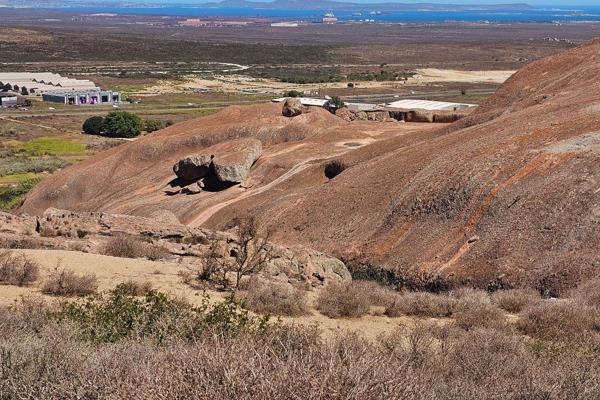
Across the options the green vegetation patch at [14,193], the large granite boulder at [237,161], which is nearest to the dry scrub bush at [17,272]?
the large granite boulder at [237,161]

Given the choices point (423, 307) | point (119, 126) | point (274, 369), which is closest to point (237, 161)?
point (423, 307)

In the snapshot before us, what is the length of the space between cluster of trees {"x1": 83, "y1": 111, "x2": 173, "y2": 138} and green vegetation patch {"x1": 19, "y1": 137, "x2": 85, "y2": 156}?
5383mm

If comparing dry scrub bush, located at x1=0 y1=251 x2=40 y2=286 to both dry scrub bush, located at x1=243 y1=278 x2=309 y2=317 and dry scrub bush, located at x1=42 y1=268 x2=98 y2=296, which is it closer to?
dry scrub bush, located at x1=42 y1=268 x2=98 y2=296

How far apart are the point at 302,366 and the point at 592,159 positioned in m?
13.7

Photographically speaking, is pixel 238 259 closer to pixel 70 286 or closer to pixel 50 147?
pixel 70 286

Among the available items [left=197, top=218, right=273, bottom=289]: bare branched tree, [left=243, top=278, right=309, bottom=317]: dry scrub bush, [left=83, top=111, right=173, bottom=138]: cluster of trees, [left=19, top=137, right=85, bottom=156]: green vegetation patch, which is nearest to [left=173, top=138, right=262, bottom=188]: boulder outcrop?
[left=197, top=218, right=273, bottom=289]: bare branched tree

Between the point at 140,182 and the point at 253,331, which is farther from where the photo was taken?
the point at 140,182

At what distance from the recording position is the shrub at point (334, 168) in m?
27.8

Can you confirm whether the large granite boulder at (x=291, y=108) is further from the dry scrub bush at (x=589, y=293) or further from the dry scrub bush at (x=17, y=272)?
the dry scrub bush at (x=589, y=293)

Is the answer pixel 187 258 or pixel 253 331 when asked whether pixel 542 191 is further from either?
pixel 253 331

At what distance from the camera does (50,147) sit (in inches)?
2758

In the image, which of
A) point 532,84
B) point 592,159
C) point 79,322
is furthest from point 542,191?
point 532,84

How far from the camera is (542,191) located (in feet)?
57.5

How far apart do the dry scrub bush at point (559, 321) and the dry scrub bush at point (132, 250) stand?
9.35 m
